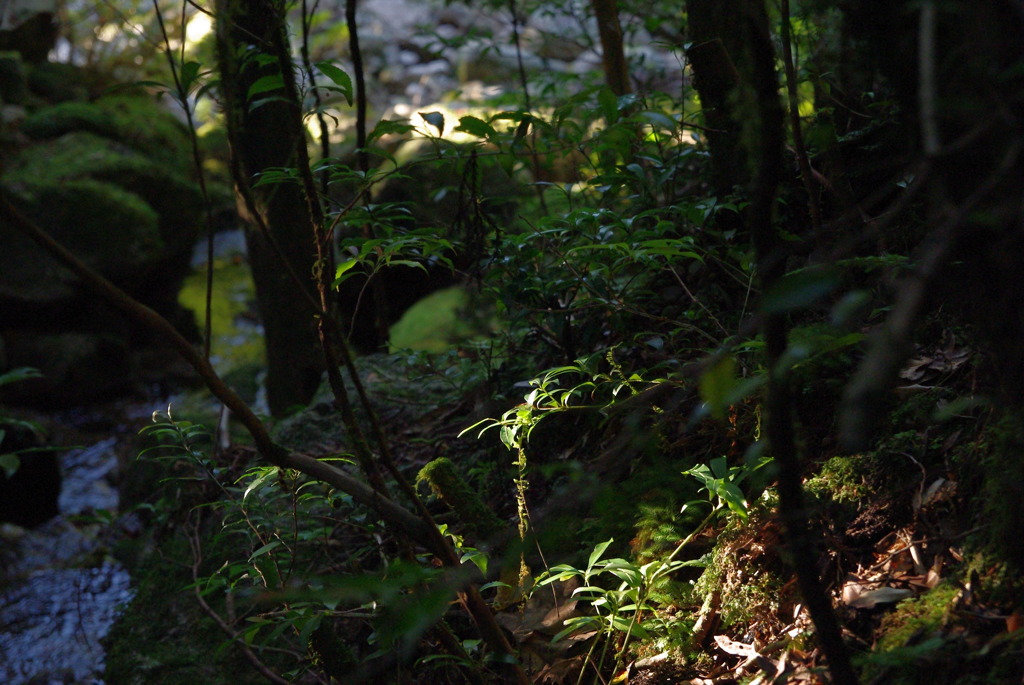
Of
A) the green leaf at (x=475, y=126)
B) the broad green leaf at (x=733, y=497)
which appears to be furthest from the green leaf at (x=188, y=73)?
the broad green leaf at (x=733, y=497)

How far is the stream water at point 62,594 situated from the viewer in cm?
320

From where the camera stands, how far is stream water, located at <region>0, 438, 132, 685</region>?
3.20 metres

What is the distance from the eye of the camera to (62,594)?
3912mm

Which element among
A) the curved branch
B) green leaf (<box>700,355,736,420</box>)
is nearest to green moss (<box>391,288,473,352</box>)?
the curved branch

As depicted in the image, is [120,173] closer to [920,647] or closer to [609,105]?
[609,105]

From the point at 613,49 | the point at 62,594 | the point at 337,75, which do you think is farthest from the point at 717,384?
the point at 62,594

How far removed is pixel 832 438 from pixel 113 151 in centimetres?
879

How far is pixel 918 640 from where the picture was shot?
118 cm

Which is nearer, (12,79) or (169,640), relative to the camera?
(169,640)

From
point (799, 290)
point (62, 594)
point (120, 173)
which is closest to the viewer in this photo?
point (799, 290)

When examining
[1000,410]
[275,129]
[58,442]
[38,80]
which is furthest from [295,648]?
[38,80]

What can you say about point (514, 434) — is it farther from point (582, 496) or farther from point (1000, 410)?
point (1000, 410)

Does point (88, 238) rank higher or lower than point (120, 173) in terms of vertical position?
lower

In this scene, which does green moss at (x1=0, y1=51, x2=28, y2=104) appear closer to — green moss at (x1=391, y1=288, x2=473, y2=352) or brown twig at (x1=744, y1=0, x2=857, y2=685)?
green moss at (x1=391, y1=288, x2=473, y2=352)
